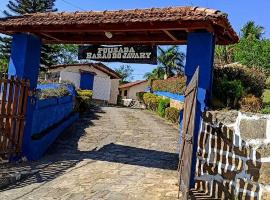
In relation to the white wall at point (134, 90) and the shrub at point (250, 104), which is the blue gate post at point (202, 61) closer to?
the shrub at point (250, 104)

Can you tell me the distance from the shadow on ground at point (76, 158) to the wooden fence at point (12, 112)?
2.26 feet

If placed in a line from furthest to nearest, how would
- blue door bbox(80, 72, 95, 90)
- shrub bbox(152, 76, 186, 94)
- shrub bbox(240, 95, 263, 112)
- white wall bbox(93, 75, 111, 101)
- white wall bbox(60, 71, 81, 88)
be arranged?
white wall bbox(93, 75, 111, 101) → blue door bbox(80, 72, 95, 90) → white wall bbox(60, 71, 81, 88) → shrub bbox(152, 76, 186, 94) → shrub bbox(240, 95, 263, 112)

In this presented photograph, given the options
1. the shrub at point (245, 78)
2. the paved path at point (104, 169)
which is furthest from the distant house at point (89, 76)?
the shrub at point (245, 78)

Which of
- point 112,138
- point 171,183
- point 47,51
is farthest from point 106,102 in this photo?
point 171,183

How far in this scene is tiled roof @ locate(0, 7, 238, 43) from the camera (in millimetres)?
8242

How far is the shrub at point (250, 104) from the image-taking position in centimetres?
819

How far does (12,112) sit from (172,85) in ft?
54.9

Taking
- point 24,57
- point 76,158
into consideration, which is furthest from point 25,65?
point 76,158

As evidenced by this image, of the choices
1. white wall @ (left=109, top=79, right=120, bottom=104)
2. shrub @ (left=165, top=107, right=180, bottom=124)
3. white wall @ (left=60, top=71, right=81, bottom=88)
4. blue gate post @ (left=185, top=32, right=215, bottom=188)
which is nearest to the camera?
blue gate post @ (left=185, top=32, right=215, bottom=188)

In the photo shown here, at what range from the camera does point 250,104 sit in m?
8.43

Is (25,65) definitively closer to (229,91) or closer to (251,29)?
(229,91)

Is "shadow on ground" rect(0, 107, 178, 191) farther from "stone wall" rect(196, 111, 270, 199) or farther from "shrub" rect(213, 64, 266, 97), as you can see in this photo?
"shrub" rect(213, 64, 266, 97)

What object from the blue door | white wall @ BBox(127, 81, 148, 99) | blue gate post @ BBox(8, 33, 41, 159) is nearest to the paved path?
blue gate post @ BBox(8, 33, 41, 159)

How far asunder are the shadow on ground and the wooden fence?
0.69 m
